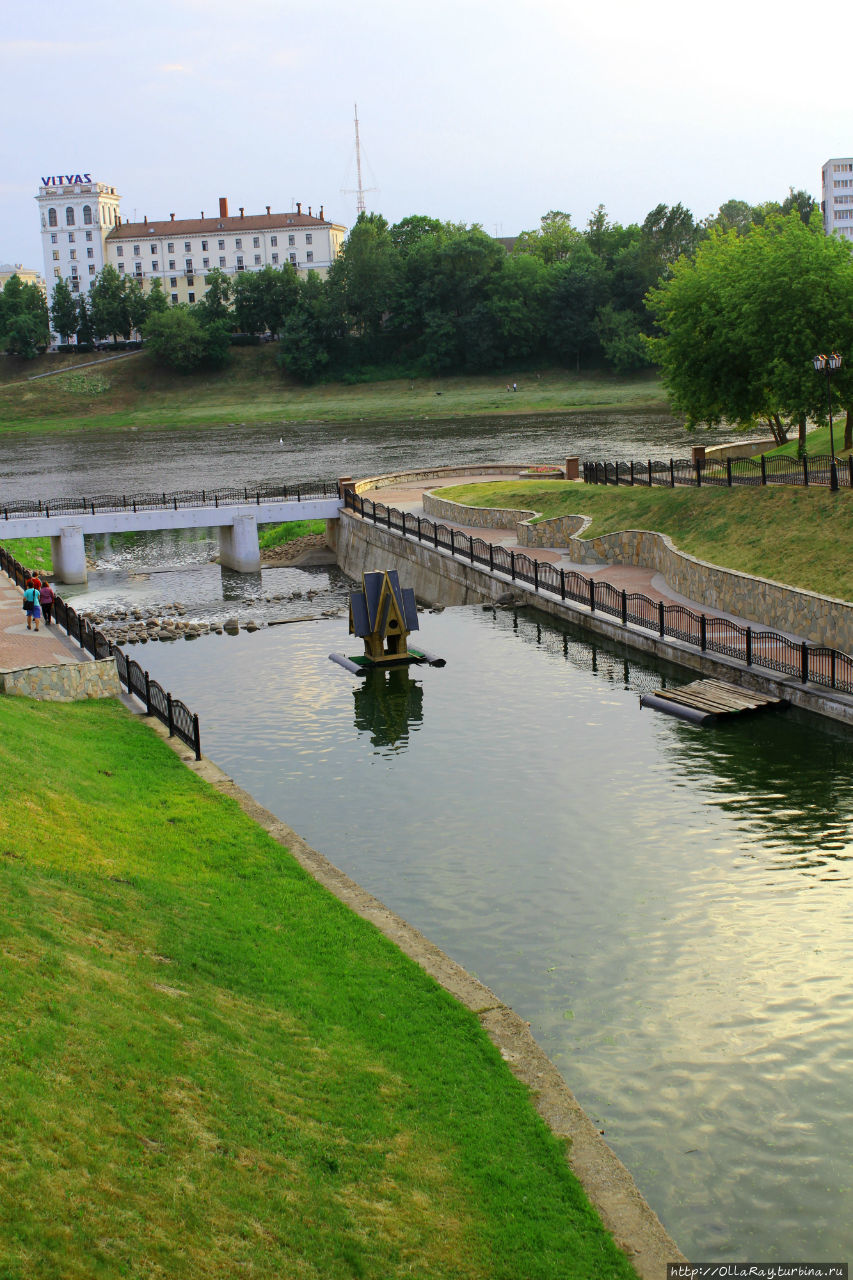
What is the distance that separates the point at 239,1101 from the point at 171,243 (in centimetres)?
19055

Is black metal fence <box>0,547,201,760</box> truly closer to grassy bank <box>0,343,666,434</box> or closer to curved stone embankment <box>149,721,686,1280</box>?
curved stone embankment <box>149,721,686,1280</box>

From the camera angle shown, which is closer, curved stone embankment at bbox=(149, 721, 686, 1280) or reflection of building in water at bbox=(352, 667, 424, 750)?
curved stone embankment at bbox=(149, 721, 686, 1280)

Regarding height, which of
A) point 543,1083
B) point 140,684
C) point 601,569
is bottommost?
point 543,1083

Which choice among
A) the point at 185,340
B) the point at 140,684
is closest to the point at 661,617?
the point at 140,684

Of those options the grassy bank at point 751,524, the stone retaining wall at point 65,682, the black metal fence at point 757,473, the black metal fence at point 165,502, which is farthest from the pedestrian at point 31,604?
the black metal fence at point 165,502

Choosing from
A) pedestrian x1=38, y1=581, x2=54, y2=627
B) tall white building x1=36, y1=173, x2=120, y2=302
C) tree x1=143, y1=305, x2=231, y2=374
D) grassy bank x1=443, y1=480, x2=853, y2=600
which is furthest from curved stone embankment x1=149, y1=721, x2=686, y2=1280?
tall white building x1=36, y1=173, x2=120, y2=302

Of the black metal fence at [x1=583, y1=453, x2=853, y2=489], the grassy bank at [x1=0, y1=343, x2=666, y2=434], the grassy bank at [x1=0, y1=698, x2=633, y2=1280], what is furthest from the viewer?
the grassy bank at [x1=0, y1=343, x2=666, y2=434]

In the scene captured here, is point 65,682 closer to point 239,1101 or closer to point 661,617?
point 661,617

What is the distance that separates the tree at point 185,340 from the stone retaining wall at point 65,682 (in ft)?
359

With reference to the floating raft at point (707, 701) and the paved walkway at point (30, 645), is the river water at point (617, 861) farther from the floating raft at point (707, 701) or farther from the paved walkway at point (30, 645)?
the paved walkway at point (30, 645)

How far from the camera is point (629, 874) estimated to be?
53.6ft

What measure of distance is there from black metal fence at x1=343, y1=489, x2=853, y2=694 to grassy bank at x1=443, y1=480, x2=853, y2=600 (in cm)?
199

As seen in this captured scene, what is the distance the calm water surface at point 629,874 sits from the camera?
1055cm

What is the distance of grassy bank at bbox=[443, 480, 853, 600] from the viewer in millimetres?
27672
